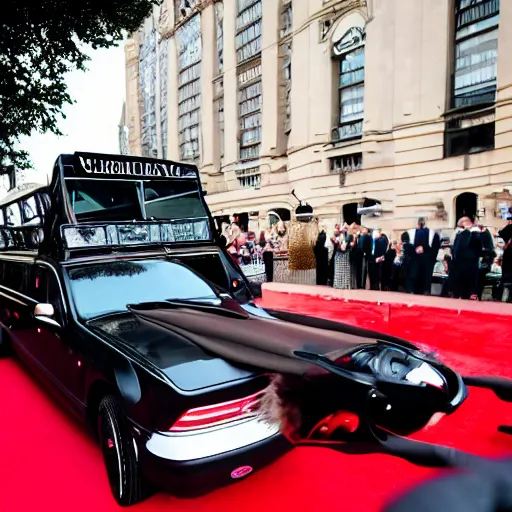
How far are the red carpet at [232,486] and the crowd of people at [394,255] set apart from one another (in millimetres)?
4023

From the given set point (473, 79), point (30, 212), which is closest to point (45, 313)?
point (30, 212)

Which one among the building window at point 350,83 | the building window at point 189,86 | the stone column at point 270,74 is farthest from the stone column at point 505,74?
the building window at point 189,86

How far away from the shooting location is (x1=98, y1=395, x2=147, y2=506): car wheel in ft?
7.27

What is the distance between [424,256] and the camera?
8.50m

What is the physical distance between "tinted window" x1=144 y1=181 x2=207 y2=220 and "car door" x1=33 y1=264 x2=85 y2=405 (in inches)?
99.3

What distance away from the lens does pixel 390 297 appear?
29.5ft

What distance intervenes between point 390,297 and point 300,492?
7.10 meters

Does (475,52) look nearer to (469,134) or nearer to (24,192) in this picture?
(469,134)

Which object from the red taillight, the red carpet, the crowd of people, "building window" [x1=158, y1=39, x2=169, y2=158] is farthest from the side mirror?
"building window" [x1=158, y1=39, x2=169, y2=158]

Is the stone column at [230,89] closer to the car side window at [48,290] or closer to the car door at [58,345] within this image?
the car side window at [48,290]

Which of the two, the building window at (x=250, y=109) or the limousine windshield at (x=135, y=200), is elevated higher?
the building window at (x=250, y=109)

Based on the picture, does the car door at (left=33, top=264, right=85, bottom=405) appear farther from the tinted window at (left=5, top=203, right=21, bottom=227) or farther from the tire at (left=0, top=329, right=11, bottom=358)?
the tinted window at (left=5, top=203, right=21, bottom=227)

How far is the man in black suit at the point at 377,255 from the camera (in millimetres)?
9141

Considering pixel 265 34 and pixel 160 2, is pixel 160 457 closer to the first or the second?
pixel 265 34
